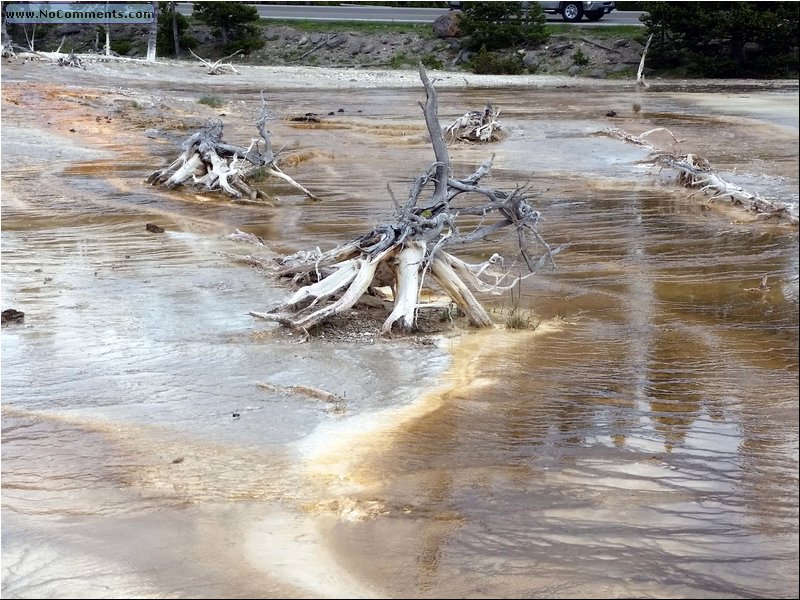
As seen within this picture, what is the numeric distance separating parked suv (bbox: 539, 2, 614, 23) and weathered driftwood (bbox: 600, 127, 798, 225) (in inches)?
738

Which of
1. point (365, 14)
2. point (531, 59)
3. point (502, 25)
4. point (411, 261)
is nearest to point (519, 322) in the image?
point (411, 261)

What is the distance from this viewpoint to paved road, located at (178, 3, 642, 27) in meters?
35.9

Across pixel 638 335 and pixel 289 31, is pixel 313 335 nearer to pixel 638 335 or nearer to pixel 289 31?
pixel 638 335

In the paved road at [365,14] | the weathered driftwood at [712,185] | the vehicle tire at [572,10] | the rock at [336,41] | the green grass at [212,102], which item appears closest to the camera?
the weathered driftwood at [712,185]

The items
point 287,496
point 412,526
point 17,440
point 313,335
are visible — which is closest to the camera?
point 412,526

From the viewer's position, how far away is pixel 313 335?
8.30m

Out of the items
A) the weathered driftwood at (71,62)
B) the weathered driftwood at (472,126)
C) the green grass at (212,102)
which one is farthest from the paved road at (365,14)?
the weathered driftwood at (472,126)

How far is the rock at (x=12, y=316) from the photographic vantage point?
849 cm

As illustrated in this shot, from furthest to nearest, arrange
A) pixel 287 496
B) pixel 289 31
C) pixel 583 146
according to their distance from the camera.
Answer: pixel 289 31 < pixel 583 146 < pixel 287 496

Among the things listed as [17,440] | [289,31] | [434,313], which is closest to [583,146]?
[434,313]

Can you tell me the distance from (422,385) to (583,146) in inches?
499

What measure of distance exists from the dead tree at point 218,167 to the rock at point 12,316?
19.4 feet

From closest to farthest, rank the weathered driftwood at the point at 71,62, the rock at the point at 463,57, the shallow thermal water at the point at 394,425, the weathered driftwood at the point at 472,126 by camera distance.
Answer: the shallow thermal water at the point at 394,425 → the weathered driftwood at the point at 472,126 → the weathered driftwood at the point at 71,62 → the rock at the point at 463,57

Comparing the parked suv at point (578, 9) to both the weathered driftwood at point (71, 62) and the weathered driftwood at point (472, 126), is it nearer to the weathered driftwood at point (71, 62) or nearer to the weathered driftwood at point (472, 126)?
the weathered driftwood at point (71, 62)
